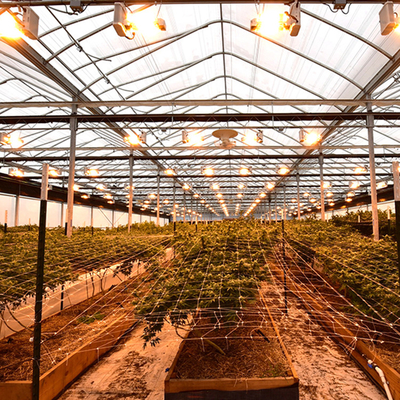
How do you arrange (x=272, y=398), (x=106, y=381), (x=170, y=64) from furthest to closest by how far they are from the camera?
(x=170, y=64) < (x=106, y=381) < (x=272, y=398)

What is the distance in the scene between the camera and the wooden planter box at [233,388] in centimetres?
298

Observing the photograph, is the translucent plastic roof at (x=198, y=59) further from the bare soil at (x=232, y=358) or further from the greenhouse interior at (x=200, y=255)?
the bare soil at (x=232, y=358)

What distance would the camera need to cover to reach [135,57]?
7.27 meters

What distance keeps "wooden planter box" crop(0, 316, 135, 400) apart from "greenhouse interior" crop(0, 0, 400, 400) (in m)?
0.02

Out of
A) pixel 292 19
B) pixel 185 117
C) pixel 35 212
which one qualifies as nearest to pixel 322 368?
pixel 292 19

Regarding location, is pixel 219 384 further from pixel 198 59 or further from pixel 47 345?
pixel 198 59

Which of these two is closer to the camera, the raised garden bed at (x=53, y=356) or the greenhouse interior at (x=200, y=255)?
the raised garden bed at (x=53, y=356)

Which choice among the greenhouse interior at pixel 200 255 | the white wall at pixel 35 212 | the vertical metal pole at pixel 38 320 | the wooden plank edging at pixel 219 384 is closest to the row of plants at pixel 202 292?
the greenhouse interior at pixel 200 255

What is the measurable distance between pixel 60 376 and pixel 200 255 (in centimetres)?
260

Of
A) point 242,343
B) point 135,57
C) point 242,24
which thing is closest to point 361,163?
point 242,24

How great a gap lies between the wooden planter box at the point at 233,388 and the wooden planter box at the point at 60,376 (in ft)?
3.34

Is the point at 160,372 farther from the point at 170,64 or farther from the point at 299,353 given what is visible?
the point at 170,64

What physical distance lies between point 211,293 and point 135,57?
21.3 feet

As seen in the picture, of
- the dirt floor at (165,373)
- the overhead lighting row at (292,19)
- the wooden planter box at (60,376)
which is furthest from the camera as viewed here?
the overhead lighting row at (292,19)
